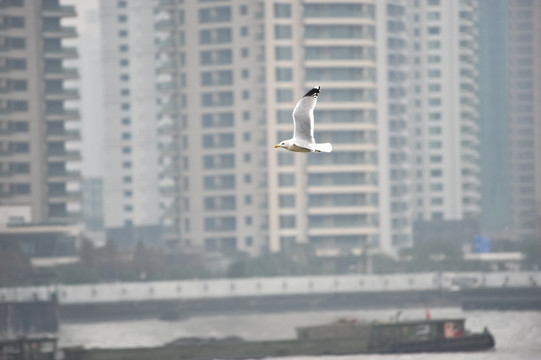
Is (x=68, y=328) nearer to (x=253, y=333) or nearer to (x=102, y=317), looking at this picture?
(x=102, y=317)

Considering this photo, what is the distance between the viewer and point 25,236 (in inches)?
6668

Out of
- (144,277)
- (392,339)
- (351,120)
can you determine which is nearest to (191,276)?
(144,277)

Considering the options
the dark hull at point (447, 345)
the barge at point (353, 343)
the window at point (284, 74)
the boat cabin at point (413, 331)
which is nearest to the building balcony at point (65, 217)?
the window at point (284, 74)

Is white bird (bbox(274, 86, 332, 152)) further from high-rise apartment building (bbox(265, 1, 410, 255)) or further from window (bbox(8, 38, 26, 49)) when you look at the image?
high-rise apartment building (bbox(265, 1, 410, 255))

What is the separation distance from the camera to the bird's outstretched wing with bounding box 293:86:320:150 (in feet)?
113

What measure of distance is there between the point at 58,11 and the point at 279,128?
127 feet

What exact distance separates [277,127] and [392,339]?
87491 millimetres

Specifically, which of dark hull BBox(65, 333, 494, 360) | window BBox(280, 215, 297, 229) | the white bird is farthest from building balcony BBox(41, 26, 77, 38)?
the white bird

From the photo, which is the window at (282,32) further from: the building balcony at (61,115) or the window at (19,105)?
the window at (19,105)

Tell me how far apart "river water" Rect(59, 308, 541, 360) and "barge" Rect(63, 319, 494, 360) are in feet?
3.91

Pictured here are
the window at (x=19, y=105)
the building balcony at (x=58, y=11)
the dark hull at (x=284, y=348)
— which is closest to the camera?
the dark hull at (x=284, y=348)

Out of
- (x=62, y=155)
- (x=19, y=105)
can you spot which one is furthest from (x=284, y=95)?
(x=19, y=105)

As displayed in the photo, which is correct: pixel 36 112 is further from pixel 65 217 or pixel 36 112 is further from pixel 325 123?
pixel 325 123

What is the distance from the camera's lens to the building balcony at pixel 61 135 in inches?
7279
